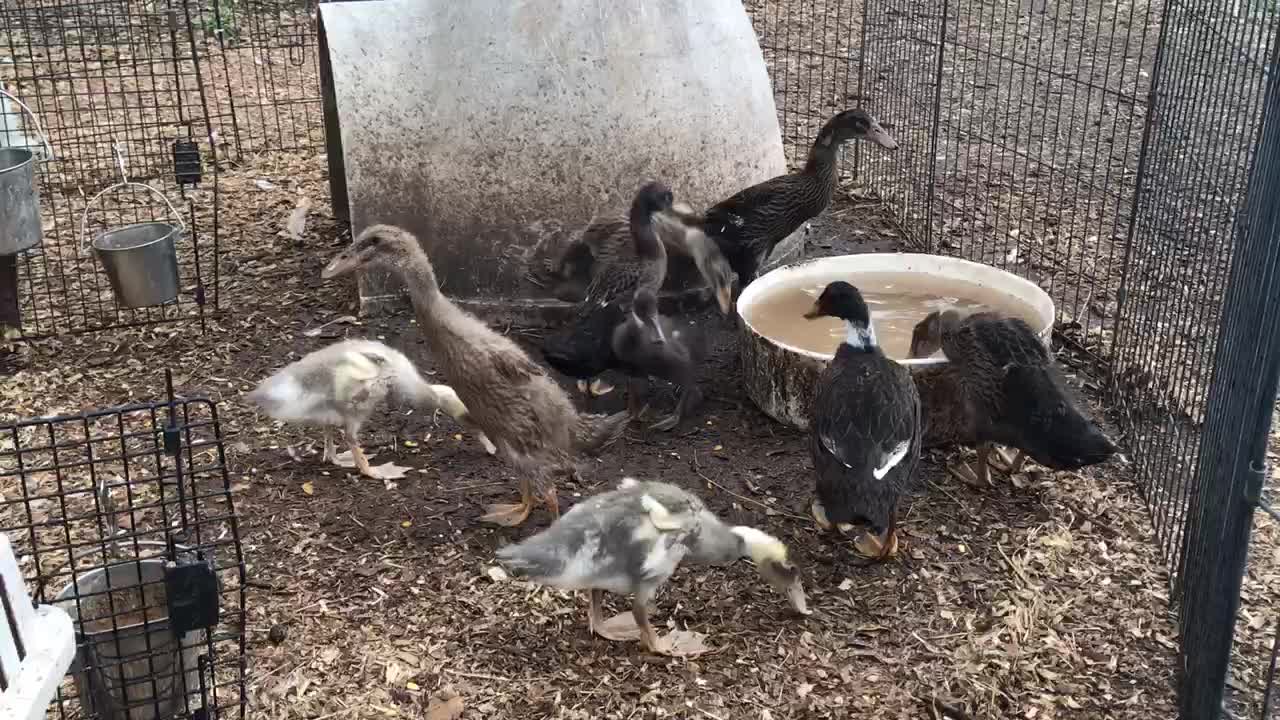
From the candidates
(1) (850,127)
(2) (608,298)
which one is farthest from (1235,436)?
(1) (850,127)

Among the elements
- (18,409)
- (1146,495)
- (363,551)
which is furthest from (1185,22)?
(18,409)

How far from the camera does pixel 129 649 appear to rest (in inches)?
139

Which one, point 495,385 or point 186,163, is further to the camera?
point 186,163

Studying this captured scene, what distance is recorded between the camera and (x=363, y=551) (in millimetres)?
4777

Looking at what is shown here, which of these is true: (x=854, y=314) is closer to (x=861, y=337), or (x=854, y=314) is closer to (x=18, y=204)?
(x=861, y=337)

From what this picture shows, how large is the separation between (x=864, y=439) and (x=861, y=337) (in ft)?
2.06

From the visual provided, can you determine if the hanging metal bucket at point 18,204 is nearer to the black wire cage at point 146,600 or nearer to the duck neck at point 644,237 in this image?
the black wire cage at point 146,600

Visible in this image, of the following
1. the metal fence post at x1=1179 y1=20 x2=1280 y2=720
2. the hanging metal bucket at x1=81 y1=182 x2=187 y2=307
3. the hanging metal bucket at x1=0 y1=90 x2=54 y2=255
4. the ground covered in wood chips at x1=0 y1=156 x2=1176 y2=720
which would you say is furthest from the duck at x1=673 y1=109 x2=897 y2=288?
the hanging metal bucket at x1=0 y1=90 x2=54 y2=255

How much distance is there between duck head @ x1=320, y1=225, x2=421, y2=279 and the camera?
4910 mm

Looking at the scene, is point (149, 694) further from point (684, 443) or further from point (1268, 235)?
point (1268, 235)

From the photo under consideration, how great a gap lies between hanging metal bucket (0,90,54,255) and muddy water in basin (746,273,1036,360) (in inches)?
138

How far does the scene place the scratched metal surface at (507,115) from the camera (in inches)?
248

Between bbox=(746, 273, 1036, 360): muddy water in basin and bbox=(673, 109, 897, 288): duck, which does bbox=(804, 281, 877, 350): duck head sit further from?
bbox=(673, 109, 897, 288): duck

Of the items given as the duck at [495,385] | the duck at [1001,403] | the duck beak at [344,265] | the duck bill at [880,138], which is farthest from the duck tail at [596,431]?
the duck bill at [880,138]
